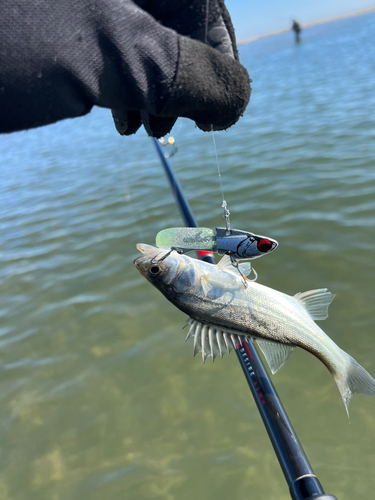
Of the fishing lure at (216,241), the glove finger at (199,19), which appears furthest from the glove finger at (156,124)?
the fishing lure at (216,241)

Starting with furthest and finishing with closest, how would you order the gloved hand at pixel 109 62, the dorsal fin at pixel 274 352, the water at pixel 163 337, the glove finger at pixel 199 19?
the water at pixel 163 337
the dorsal fin at pixel 274 352
the glove finger at pixel 199 19
the gloved hand at pixel 109 62

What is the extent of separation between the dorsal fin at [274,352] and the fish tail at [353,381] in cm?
28

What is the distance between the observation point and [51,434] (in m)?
3.57

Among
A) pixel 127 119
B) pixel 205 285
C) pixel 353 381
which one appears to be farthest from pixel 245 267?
pixel 127 119

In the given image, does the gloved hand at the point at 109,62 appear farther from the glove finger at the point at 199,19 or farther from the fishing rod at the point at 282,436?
the fishing rod at the point at 282,436

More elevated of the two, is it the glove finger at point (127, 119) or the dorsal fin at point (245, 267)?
the glove finger at point (127, 119)

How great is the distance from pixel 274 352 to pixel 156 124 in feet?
4.35

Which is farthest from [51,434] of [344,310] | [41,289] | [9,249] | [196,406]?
[9,249]

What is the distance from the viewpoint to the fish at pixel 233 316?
189cm

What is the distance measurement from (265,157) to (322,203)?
2.67m

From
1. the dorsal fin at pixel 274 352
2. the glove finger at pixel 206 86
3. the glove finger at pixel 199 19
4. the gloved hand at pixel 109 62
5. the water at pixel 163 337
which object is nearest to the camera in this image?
the gloved hand at pixel 109 62

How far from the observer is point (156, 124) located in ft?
6.12

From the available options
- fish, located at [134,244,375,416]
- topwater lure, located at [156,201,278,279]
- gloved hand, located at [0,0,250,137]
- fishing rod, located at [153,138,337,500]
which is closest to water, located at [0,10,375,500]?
fishing rod, located at [153,138,337,500]

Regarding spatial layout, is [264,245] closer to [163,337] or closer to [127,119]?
[127,119]
